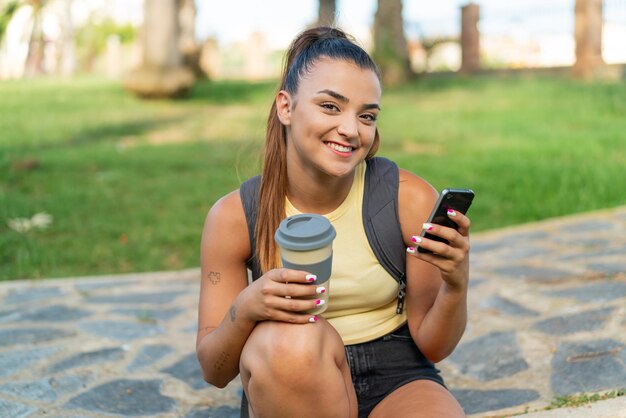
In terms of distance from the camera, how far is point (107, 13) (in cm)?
4350

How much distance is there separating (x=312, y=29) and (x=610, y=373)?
173 centimetres

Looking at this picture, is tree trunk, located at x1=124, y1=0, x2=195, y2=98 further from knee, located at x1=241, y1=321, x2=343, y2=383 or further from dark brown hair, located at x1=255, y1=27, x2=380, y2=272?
knee, located at x1=241, y1=321, x2=343, y2=383

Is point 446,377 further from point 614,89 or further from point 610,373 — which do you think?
point 614,89

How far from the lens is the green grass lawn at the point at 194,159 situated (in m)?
5.86

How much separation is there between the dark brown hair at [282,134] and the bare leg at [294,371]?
1.13 feet

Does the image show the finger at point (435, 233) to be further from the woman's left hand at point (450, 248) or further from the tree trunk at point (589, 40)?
the tree trunk at point (589, 40)

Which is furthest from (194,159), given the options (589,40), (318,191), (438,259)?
(589,40)

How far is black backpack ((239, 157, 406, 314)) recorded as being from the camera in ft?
8.04

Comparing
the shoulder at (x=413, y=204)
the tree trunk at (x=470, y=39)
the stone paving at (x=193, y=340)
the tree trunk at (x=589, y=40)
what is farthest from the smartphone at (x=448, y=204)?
the tree trunk at (x=470, y=39)

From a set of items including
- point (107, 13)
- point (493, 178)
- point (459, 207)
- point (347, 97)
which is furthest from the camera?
point (107, 13)

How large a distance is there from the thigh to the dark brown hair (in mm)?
533

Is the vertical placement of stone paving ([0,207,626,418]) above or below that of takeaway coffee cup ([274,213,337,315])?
below

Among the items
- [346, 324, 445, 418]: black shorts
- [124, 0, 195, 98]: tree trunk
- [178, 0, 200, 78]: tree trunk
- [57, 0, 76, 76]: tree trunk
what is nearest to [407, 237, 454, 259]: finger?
[346, 324, 445, 418]: black shorts

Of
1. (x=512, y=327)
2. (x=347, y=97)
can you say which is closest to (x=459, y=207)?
(x=347, y=97)
